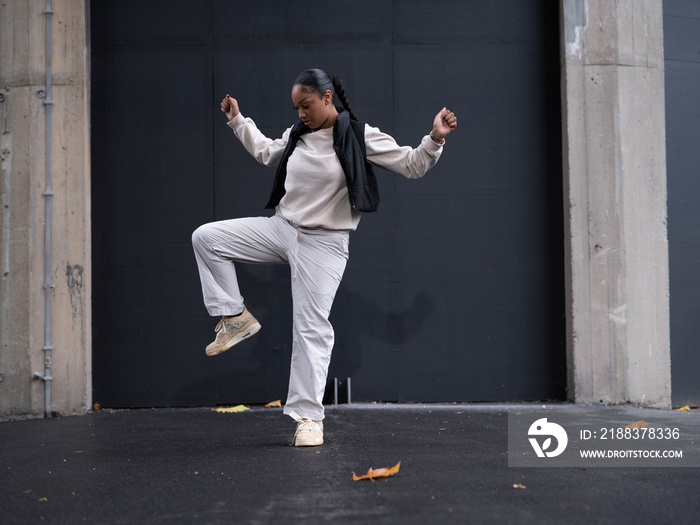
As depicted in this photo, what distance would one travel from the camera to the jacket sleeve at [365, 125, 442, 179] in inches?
173

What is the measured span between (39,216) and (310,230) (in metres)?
2.94

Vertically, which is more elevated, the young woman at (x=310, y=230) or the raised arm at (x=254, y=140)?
the raised arm at (x=254, y=140)

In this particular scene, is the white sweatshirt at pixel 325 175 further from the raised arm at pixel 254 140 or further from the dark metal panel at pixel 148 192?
the dark metal panel at pixel 148 192

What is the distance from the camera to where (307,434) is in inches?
173

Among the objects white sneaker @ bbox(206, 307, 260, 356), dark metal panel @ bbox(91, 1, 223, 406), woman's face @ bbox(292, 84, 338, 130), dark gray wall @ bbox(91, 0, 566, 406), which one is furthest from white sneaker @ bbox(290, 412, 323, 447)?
dark metal panel @ bbox(91, 1, 223, 406)

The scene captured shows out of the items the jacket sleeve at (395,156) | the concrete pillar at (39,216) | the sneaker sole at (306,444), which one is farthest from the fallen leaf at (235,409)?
the jacket sleeve at (395,156)

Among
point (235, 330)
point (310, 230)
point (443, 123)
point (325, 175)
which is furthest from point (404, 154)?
point (235, 330)

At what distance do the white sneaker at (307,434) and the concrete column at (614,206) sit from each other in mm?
2963

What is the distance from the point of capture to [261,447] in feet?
14.5

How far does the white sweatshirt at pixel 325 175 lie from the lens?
448 centimetres

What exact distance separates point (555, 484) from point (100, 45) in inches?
216

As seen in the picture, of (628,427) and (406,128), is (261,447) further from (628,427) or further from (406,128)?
(406,128)

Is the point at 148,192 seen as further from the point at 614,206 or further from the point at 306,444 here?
the point at 614,206

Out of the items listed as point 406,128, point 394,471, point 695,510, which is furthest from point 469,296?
point 695,510
